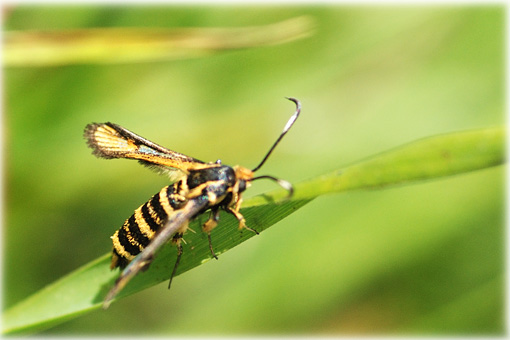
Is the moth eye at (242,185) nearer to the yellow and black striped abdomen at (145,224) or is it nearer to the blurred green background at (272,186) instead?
the yellow and black striped abdomen at (145,224)

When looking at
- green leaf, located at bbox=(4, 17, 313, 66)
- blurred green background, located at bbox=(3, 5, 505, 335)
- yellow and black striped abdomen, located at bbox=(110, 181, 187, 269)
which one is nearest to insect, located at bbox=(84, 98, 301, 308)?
yellow and black striped abdomen, located at bbox=(110, 181, 187, 269)

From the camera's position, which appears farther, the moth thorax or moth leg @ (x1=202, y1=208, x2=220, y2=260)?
the moth thorax

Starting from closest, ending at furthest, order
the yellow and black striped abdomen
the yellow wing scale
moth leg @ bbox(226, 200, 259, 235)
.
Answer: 1. moth leg @ bbox(226, 200, 259, 235)
2. the yellow and black striped abdomen
3. the yellow wing scale

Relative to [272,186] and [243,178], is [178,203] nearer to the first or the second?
[243,178]

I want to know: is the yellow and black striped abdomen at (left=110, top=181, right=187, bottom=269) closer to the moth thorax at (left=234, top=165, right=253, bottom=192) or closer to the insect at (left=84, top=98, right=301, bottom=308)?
the insect at (left=84, top=98, right=301, bottom=308)

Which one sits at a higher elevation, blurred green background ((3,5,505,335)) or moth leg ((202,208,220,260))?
blurred green background ((3,5,505,335))

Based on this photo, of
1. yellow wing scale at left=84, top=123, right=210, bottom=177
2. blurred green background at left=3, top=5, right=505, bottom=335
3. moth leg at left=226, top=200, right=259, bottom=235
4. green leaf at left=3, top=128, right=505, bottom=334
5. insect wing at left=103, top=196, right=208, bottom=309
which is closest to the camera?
green leaf at left=3, top=128, right=505, bottom=334

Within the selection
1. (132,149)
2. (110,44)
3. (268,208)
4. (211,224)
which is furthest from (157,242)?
(110,44)
